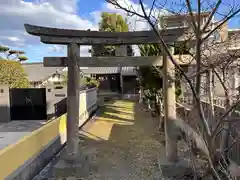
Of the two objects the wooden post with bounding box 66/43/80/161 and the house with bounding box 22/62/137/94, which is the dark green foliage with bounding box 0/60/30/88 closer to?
the house with bounding box 22/62/137/94

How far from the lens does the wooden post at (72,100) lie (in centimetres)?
525

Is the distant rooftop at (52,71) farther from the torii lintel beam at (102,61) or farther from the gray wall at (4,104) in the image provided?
the torii lintel beam at (102,61)

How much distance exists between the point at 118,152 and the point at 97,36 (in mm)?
3006

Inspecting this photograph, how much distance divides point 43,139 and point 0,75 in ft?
33.6

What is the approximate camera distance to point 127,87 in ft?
78.6

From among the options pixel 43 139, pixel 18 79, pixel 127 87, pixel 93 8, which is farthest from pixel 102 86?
pixel 93 8

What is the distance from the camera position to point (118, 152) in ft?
20.8

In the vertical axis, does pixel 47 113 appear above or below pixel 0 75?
below

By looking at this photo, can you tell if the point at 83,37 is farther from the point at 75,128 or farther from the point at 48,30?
the point at 75,128

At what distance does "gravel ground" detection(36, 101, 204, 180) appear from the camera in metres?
4.91

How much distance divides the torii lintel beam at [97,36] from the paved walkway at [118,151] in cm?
259

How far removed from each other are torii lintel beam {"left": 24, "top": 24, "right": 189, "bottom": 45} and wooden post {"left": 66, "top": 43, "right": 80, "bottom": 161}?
0.67 feet

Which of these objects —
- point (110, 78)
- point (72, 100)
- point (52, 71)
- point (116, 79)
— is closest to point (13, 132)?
point (72, 100)

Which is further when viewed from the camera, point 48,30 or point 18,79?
point 18,79
